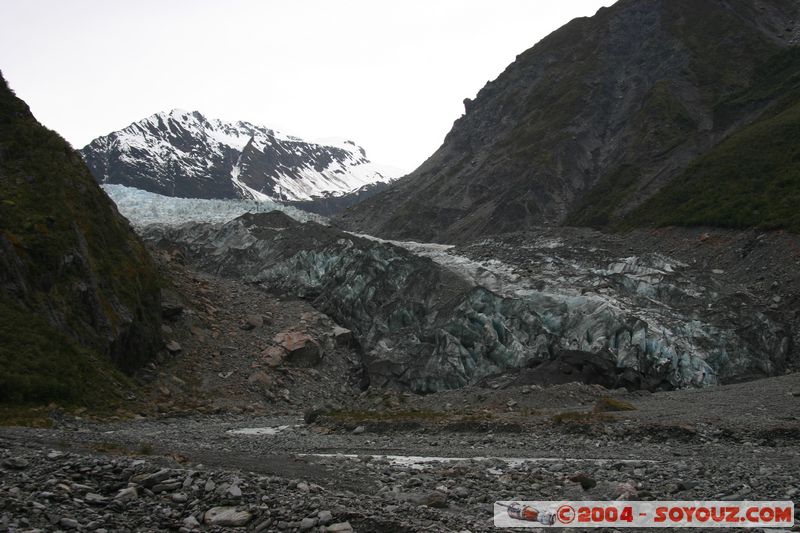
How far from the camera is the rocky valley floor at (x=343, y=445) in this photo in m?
8.89

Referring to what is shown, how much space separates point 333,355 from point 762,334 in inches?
1003

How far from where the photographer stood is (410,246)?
55656 millimetres

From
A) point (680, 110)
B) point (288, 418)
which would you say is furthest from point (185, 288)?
point (680, 110)

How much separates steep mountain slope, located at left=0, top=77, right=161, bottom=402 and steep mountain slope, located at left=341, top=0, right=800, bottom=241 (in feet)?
157

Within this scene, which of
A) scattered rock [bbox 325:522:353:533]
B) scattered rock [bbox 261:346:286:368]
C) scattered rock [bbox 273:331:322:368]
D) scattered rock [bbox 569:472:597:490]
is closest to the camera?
scattered rock [bbox 325:522:353:533]

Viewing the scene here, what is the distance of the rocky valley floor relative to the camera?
8.89m

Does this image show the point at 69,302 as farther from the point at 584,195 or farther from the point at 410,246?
the point at 584,195

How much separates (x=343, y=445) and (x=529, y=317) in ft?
67.8

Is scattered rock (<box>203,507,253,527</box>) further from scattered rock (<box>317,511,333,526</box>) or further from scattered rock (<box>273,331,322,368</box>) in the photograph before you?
scattered rock (<box>273,331,322,368</box>)

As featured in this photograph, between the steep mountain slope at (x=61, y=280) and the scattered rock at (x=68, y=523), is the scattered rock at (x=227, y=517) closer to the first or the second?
the scattered rock at (x=68, y=523)

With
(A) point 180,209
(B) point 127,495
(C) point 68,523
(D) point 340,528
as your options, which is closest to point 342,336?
(B) point 127,495

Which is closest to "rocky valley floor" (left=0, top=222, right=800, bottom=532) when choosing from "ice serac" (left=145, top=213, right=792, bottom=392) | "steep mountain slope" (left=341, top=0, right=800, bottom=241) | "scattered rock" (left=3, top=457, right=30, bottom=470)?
"scattered rock" (left=3, top=457, right=30, bottom=470)

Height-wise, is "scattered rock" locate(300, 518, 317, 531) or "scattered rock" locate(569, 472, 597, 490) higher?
"scattered rock" locate(300, 518, 317, 531)

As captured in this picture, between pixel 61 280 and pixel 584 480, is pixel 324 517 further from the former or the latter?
pixel 61 280
